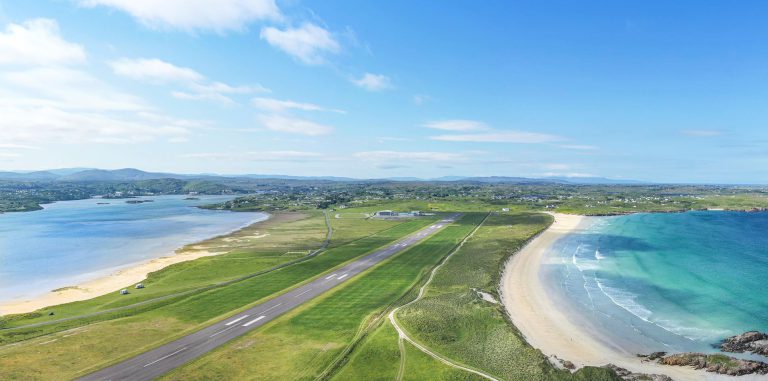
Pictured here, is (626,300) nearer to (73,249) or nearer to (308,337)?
(308,337)

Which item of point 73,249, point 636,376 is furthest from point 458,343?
point 73,249

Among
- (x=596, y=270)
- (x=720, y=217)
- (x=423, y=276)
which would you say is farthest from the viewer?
(x=720, y=217)

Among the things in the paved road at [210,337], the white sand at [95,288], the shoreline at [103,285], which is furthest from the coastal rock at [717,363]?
the shoreline at [103,285]

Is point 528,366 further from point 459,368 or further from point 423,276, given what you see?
point 423,276

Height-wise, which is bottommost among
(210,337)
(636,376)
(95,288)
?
(95,288)

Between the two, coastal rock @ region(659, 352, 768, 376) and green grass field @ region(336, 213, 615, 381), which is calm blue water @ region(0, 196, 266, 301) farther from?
coastal rock @ region(659, 352, 768, 376)

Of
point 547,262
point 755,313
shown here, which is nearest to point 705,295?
point 755,313

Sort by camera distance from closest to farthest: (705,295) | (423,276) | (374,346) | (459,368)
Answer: (459,368) < (374,346) < (705,295) < (423,276)
